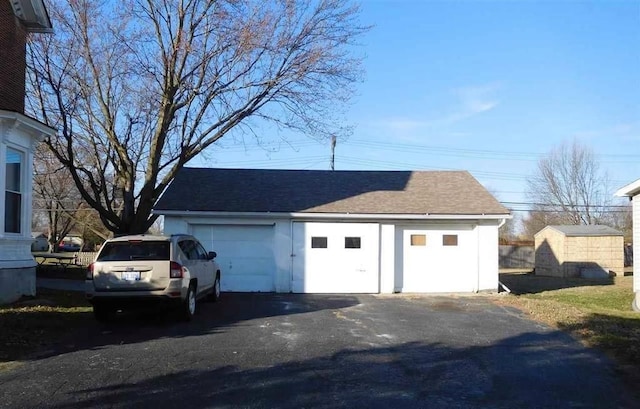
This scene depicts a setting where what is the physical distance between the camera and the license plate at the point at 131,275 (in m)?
11.1

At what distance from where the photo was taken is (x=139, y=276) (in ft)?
36.6

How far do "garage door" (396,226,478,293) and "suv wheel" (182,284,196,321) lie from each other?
8211mm

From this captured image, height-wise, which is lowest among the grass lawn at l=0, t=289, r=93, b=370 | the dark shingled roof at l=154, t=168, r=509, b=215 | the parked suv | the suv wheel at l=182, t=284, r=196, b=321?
the grass lawn at l=0, t=289, r=93, b=370

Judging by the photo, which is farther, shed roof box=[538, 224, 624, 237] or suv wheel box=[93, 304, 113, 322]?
shed roof box=[538, 224, 624, 237]

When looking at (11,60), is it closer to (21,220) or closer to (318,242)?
(21,220)

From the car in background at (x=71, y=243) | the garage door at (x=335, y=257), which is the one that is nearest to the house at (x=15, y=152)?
the garage door at (x=335, y=257)

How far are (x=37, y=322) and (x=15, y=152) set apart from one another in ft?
16.8

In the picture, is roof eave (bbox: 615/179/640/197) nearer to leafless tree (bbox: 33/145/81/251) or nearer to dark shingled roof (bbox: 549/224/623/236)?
dark shingled roof (bbox: 549/224/623/236)

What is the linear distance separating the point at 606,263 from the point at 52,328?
3065 centimetres

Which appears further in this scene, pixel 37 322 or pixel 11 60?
pixel 11 60

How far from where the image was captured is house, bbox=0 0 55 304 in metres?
13.2

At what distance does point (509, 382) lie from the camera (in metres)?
7.40

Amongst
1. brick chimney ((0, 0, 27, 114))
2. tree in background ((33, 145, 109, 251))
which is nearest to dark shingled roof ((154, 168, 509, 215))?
brick chimney ((0, 0, 27, 114))

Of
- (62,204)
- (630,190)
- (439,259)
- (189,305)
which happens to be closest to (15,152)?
(189,305)
